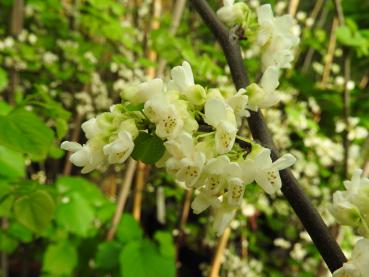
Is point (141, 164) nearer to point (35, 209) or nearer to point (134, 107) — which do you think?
point (35, 209)

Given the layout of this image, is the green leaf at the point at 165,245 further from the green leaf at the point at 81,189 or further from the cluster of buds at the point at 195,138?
the cluster of buds at the point at 195,138

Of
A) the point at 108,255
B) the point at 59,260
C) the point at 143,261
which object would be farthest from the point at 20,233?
the point at 143,261

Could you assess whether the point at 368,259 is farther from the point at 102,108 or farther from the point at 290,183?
the point at 102,108

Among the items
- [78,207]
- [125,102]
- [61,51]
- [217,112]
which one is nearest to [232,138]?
[217,112]

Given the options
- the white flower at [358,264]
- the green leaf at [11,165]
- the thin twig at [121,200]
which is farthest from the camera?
the thin twig at [121,200]

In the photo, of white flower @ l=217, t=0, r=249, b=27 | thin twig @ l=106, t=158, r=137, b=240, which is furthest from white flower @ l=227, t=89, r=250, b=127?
thin twig @ l=106, t=158, r=137, b=240

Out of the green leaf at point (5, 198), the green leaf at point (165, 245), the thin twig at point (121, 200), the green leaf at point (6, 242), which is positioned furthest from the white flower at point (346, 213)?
the green leaf at point (6, 242)

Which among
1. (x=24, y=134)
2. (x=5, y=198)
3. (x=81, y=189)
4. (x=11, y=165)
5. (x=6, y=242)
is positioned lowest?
(x=6, y=242)
